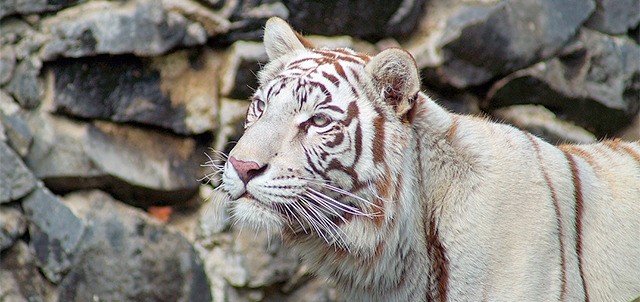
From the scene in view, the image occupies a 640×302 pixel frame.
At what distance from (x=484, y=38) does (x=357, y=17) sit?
0.77 metres

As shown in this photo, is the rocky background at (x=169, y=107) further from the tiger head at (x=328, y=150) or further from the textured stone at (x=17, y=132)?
the tiger head at (x=328, y=150)

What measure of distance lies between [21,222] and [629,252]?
2818mm

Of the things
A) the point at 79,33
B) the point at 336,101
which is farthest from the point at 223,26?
the point at 336,101

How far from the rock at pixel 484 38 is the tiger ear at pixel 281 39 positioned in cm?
202

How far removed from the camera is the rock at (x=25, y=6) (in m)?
4.25

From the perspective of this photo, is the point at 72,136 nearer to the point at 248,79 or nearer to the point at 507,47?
the point at 248,79

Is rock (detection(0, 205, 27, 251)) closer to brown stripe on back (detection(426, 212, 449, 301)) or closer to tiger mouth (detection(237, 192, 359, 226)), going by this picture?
tiger mouth (detection(237, 192, 359, 226))

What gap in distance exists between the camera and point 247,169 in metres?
2.58

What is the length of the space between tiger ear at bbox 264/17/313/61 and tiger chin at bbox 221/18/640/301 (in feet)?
0.56

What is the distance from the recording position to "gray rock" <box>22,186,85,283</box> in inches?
165

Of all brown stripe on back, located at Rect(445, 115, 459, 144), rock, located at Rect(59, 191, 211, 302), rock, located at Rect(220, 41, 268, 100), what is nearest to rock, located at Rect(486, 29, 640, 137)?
rock, located at Rect(220, 41, 268, 100)

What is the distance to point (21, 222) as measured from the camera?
4.15 meters

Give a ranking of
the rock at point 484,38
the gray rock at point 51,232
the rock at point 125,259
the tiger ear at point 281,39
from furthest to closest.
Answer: the rock at point 484,38
the rock at point 125,259
the gray rock at point 51,232
the tiger ear at point 281,39

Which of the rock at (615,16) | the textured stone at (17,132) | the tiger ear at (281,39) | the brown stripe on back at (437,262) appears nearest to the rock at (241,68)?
the textured stone at (17,132)
